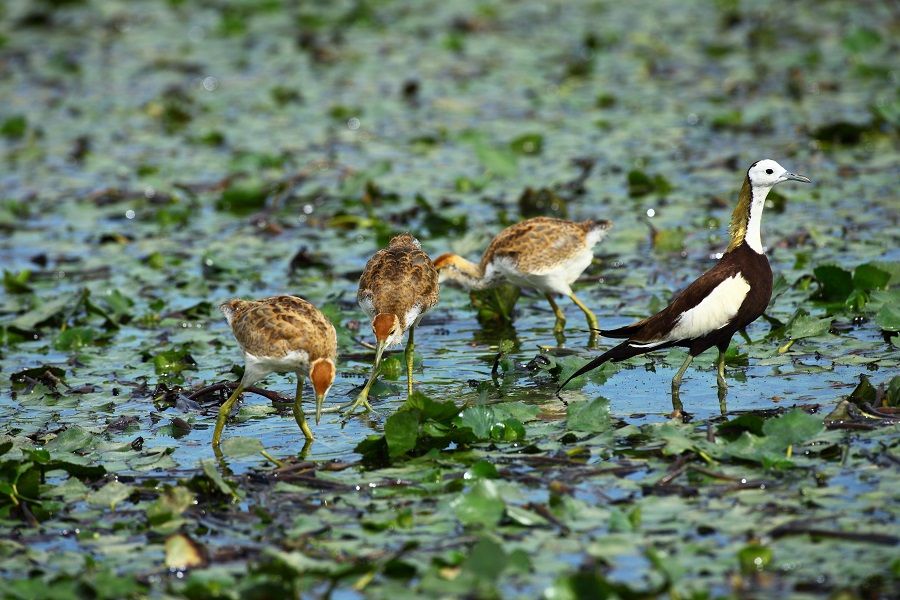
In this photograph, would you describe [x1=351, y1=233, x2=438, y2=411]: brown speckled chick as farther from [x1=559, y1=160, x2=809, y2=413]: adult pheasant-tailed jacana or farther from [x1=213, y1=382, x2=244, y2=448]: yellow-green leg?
[x1=559, y1=160, x2=809, y2=413]: adult pheasant-tailed jacana

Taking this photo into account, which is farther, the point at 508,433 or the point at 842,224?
the point at 842,224

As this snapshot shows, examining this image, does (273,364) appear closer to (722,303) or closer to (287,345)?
(287,345)

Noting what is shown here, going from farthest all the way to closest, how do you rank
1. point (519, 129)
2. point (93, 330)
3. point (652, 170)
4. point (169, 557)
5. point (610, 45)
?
point (610, 45)
point (519, 129)
point (652, 170)
point (93, 330)
point (169, 557)

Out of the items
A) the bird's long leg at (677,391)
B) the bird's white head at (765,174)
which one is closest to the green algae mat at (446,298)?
the bird's long leg at (677,391)

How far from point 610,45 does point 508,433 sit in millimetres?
12561

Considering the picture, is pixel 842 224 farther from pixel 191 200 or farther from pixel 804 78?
pixel 191 200

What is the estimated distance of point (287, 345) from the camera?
757 centimetres

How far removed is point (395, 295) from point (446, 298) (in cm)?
265

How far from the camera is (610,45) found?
19.1 meters

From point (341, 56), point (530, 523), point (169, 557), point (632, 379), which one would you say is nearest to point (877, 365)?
point (632, 379)

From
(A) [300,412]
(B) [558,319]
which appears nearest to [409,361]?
(A) [300,412]

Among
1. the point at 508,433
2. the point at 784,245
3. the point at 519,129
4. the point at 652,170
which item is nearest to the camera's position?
the point at 508,433

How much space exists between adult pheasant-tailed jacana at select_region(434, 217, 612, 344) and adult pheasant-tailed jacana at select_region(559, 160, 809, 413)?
154 centimetres

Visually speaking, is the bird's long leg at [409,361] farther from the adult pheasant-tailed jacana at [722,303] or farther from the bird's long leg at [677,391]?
the bird's long leg at [677,391]
